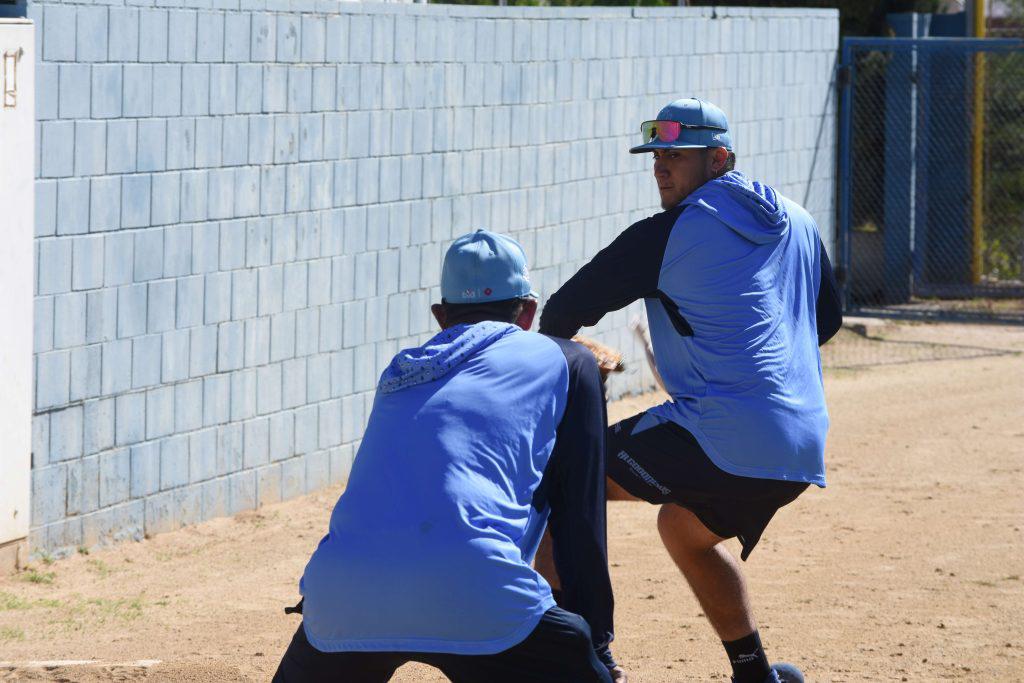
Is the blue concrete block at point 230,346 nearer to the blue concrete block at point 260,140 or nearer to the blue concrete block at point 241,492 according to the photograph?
the blue concrete block at point 241,492

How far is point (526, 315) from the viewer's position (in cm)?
342

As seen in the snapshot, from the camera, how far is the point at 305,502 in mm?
7875

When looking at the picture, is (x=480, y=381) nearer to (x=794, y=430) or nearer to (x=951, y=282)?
(x=794, y=430)

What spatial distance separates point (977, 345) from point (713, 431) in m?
8.73

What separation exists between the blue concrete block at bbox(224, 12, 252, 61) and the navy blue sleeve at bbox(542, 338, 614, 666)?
14.3 ft

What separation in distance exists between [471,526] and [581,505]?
0.30m

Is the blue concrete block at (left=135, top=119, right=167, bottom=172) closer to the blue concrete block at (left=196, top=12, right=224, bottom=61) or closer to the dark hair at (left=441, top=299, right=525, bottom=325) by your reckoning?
the blue concrete block at (left=196, top=12, right=224, bottom=61)

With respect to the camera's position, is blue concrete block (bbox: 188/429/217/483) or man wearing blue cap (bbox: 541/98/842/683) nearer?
man wearing blue cap (bbox: 541/98/842/683)

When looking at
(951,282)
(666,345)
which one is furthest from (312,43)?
(951,282)

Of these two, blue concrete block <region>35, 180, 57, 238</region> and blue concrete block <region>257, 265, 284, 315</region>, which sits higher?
blue concrete block <region>35, 180, 57, 238</region>

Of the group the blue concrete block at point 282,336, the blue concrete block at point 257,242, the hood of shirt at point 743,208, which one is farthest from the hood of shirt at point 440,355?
the blue concrete block at point 282,336

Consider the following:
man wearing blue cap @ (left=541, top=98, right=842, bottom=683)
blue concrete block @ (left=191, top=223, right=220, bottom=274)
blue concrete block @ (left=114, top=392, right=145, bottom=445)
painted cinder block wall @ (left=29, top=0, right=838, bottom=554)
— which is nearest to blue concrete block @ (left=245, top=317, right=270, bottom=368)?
painted cinder block wall @ (left=29, top=0, right=838, bottom=554)

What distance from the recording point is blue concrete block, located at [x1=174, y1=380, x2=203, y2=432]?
7.10 meters

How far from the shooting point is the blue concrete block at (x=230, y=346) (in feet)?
24.0
